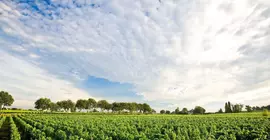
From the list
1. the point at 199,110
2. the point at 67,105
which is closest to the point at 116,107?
the point at 67,105

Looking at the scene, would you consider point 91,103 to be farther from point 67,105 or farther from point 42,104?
point 42,104

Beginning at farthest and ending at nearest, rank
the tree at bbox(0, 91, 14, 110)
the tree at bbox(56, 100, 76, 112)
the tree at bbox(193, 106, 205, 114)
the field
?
the tree at bbox(193, 106, 205, 114) < the tree at bbox(56, 100, 76, 112) < the tree at bbox(0, 91, 14, 110) < the field

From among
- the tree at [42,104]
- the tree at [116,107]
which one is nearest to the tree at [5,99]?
the tree at [42,104]

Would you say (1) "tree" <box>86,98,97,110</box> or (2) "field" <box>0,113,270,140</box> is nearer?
(2) "field" <box>0,113,270,140</box>

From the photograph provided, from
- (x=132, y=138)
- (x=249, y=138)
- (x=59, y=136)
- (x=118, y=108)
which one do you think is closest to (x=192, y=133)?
(x=249, y=138)

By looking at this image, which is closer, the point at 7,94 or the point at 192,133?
the point at 192,133

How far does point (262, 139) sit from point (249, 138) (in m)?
2.41

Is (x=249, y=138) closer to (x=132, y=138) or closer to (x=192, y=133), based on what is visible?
(x=192, y=133)

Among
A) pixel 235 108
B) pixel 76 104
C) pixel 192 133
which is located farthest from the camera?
pixel 76 104

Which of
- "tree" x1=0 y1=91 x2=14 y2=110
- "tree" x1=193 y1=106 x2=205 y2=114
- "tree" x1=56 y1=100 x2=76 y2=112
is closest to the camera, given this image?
"tree" x1=0 y1=91 x2=14 y2=110

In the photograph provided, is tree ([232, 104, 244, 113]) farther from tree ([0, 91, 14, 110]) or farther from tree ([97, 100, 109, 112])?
tree ([0, 91, 14, 110])

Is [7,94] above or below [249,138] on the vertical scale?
above

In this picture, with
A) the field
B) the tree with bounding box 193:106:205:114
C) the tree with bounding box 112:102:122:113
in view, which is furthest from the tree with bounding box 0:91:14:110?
the tree with bounding box 193:106:205:114

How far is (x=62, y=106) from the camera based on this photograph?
125062mm
